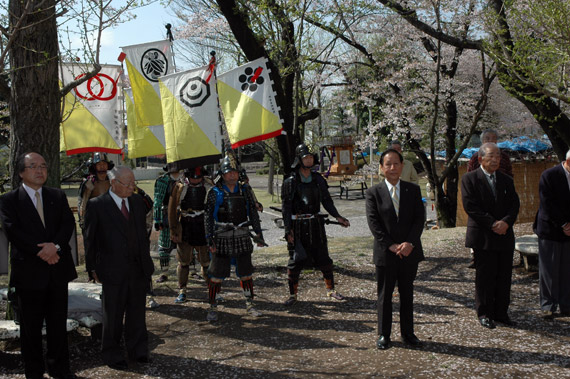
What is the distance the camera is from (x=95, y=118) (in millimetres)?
7938

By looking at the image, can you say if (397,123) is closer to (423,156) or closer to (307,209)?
(423,156)

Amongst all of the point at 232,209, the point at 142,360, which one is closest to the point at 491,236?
the point at 232,209

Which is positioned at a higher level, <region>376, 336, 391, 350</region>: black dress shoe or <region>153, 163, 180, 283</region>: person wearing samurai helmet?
<region>153, 163, 180, 283</region>: person wearing samurai helmet

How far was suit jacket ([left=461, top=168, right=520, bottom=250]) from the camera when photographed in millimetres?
5289

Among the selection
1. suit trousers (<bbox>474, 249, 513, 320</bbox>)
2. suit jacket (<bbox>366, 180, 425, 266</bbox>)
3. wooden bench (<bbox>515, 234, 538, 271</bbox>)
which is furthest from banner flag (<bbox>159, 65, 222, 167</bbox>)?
wooden bench (<bbox>515, 234, 538, 271</bbox>)

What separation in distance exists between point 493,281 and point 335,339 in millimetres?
1783

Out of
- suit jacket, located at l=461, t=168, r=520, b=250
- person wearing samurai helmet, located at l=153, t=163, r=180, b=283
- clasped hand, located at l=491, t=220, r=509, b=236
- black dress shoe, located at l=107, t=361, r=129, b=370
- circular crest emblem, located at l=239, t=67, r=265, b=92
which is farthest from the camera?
circular crest emblem, located at l=239, t=67, r=265, b=92

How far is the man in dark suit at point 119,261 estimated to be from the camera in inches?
179

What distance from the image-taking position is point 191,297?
7.21 m

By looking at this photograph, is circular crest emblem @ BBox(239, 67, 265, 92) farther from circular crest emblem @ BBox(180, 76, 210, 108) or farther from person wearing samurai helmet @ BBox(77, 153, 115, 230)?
person wearing samurai helmet @ BBox(77, 153, 115, 230)

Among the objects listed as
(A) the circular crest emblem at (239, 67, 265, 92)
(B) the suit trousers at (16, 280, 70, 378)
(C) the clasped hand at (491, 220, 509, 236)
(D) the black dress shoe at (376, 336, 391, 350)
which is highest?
(A) the circular crest emblem at (239, 67, 265, 92)

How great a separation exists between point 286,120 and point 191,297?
3.38 meters

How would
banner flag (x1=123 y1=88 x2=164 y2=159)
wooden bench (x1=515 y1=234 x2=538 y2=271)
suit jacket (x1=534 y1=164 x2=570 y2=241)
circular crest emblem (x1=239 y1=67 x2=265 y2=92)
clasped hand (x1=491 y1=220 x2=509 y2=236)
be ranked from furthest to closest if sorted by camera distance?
banner flag (x1=123 y1=88 x2=164 y2=159), circular crest emblem (x1=239 y1=67 x2=265 y2=92), wooden bench (x1=515 y1=234 x2=538 y2=271), suit jacket (x1=534 y1=164 x2=570 y2=241), clasped hand (x1=491 y1=220 x2=509 y2=236)

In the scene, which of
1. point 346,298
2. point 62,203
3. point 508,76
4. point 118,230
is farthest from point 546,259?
point 62,203
